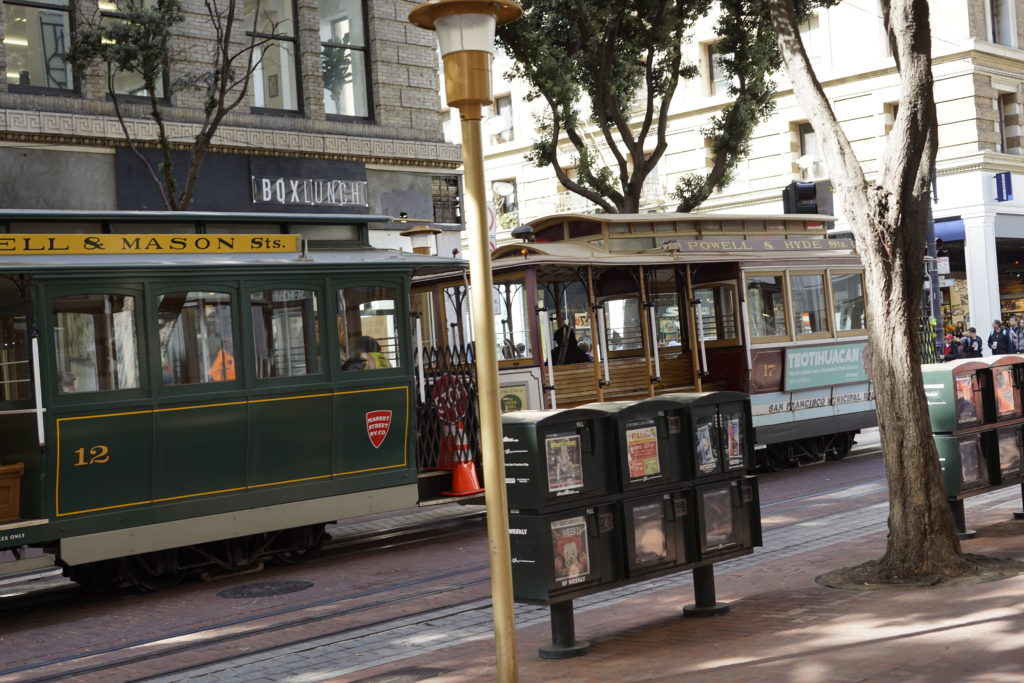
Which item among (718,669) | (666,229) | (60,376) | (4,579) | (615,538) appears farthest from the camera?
(666,229)

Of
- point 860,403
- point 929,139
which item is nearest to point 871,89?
point 860,403

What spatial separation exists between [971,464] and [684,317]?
7.37 meters

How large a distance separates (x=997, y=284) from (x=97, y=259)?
1139 inches

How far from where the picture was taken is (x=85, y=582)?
1113 cm

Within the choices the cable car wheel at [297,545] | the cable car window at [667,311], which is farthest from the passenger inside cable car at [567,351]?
the cable car wheel at [297,545]

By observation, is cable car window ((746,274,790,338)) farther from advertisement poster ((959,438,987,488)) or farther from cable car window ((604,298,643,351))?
advertisement poster ((959,438,987,488))

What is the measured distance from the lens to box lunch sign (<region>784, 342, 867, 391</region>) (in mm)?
17000

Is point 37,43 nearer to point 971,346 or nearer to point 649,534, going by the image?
point 649,534

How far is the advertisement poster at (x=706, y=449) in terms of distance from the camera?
7871mm

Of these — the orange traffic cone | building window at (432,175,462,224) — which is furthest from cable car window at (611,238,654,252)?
building window at (432,175,462,224)

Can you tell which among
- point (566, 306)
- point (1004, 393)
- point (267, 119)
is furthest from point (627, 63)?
point (1004, 393)

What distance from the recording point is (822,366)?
57.3 feet

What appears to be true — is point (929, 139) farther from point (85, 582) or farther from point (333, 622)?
point (85, 582)

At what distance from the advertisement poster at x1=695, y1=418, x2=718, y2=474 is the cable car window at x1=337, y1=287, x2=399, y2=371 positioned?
4805 mm
